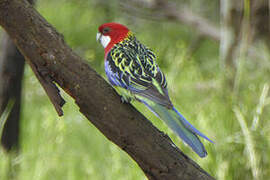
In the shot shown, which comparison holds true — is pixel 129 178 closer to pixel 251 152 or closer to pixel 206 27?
pixel 251 152

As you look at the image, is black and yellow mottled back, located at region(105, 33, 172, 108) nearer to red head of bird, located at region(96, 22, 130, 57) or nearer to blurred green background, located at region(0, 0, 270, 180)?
red head of bird, located at region(96, 22, 130, 57)

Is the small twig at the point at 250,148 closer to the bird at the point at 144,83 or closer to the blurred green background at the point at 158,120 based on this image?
the blurred green background at the point at 158,120

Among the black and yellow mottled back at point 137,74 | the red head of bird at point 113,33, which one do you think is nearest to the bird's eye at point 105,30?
the red head of bird at point 113,33

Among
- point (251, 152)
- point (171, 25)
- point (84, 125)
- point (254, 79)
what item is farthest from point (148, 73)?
point (171, 25)

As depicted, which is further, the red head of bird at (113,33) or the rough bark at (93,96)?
the red head of bird at (113,33)

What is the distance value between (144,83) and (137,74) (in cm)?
5

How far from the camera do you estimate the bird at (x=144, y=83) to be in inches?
45.9

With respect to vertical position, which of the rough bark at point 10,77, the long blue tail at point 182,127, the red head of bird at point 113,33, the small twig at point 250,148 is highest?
the red head of bird at point 113,33

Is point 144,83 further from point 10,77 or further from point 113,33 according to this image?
point 10,77

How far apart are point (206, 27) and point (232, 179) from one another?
1815 mm

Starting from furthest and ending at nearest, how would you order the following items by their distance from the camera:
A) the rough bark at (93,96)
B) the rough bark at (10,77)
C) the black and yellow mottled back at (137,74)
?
the rough bark at (10,77) < the black and yellow mottled back at (137,74) < the rough bark at (93,96)

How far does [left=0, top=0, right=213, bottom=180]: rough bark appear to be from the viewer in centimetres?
113

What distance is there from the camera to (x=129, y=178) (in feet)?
6.17

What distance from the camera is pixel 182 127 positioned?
1175 mm
